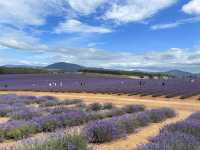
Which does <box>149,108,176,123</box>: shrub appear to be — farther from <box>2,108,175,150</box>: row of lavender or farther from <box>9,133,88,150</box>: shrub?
<box>9,133,88,150</box>: shrub

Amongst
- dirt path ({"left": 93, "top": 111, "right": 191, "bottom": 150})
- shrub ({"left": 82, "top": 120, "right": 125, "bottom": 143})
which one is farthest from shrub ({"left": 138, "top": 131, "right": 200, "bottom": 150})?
shrub ({"left": 82, "top": 120, "right": 125, "bottom": 143})

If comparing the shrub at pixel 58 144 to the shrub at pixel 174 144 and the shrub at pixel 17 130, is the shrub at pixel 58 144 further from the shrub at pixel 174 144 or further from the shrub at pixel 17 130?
the shrub at pixel 17 130

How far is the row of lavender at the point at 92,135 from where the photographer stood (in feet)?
19.2

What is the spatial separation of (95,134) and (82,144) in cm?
182

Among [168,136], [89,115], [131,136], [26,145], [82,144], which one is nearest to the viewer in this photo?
[26,145]

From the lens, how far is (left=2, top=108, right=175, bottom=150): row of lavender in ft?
19.2

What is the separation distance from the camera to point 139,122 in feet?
35.7

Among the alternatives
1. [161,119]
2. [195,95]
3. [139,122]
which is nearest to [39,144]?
[139,122]

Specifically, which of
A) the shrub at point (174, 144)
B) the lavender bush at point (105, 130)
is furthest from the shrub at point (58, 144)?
the shrub at point (174, 144)

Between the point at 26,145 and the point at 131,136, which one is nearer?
the point at 26,145

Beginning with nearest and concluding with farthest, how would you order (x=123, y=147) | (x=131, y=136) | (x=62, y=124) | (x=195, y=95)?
(x=123, y=147) → (x=131, y=136) → (x=62, y=124) → (x=195, y=95)

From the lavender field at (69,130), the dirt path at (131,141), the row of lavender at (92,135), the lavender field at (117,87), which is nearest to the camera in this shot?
the row of lavender at (92,135)

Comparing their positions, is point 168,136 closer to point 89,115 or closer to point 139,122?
point 139,122

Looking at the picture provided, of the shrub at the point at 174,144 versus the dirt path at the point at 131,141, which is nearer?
the shrub at the point at 174,144
